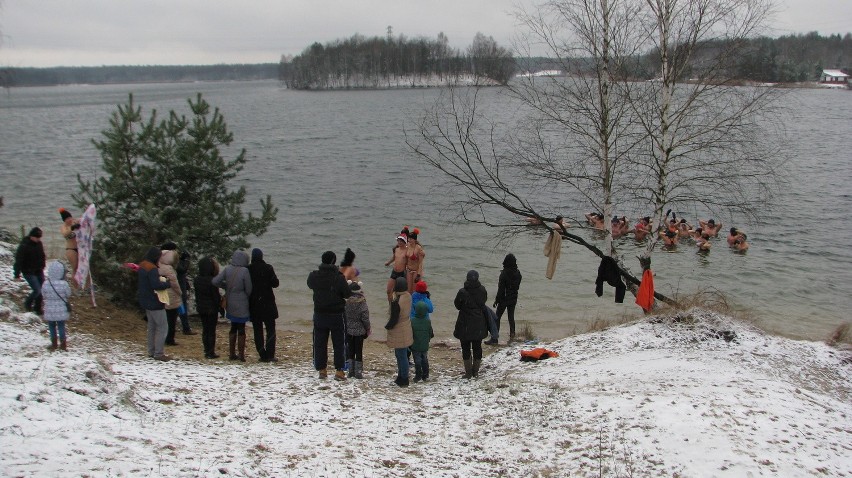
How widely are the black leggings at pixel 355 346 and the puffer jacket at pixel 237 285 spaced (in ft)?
5.94

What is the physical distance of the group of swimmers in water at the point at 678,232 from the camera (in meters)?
24.7

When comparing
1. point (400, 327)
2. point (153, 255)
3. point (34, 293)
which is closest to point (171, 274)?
point (153, 255)

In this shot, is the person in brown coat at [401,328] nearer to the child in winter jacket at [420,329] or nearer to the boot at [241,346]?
the child in winter jacket at [420,329]

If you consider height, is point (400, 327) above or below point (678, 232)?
above

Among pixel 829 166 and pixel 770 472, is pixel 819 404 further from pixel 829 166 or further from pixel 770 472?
pixel 829 166

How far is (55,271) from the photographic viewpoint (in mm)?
9547

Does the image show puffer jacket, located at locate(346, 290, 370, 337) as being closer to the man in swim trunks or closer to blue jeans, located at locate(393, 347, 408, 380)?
blue jeans, located at locate(393, 347, 408, 380)

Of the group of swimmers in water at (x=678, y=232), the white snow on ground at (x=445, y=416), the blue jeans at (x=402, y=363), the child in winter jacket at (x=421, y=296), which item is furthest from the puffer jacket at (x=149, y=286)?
the group of swimmers in water at (x=678, y=232)

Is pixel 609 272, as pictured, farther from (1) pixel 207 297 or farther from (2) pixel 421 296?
(1) pixel 207 297

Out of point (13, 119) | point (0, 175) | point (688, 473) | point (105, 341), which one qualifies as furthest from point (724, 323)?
point (13, 119)

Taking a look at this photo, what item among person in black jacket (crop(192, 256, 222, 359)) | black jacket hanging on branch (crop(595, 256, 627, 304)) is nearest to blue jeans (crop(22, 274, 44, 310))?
person in black jacket (crop(192, 256, 222, 359))

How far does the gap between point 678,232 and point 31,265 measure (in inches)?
863

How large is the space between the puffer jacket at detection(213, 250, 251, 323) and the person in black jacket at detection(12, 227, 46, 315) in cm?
381

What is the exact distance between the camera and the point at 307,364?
11664mm
